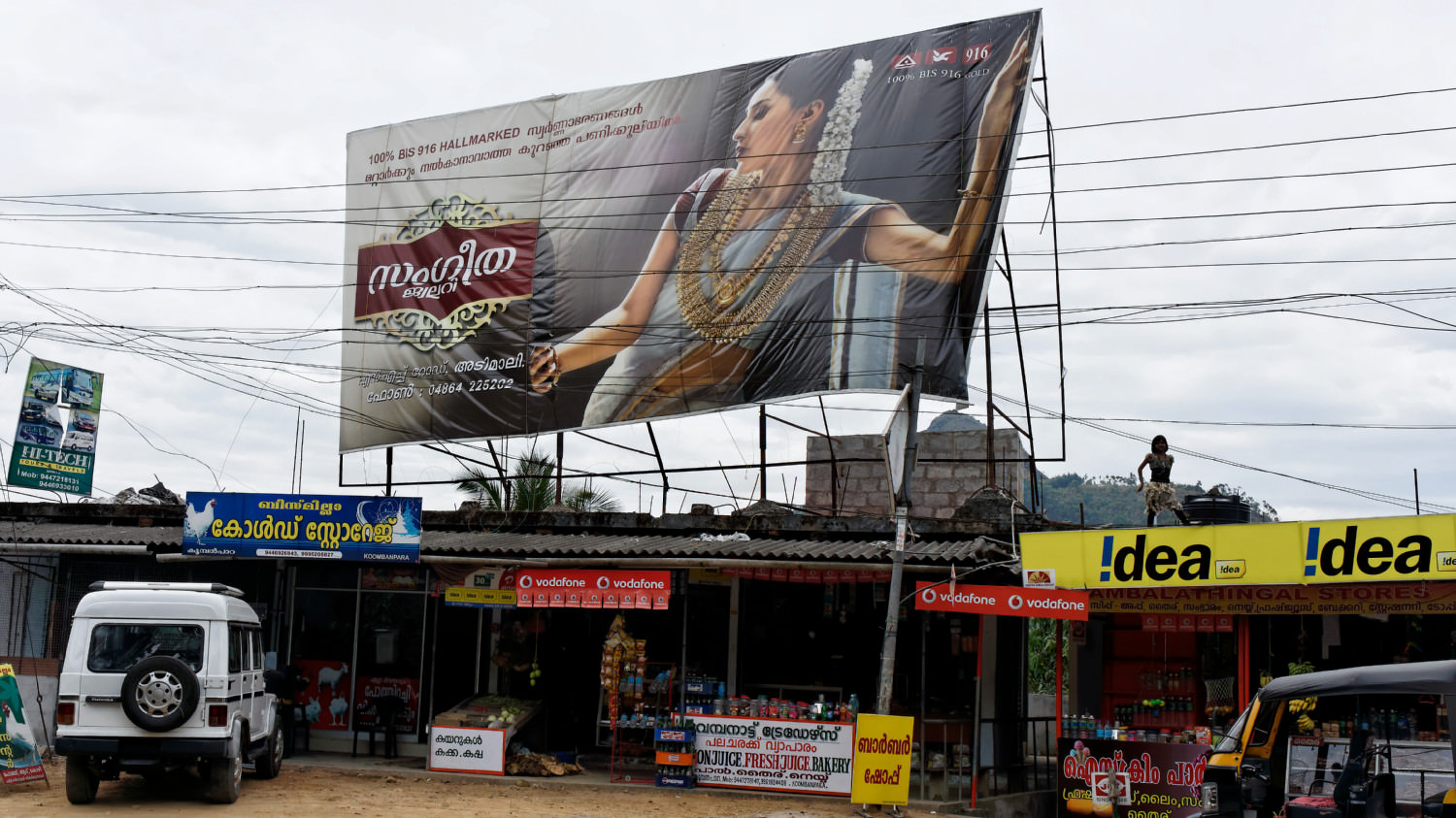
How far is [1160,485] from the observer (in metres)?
16.4

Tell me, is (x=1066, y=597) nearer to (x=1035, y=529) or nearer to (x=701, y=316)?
(x=1035, y=529)

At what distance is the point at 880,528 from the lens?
1758cm

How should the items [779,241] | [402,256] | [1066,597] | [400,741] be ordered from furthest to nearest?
[402,256], [779,241], [400,741], [1066,597]

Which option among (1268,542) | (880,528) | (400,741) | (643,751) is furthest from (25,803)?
(1268,542)

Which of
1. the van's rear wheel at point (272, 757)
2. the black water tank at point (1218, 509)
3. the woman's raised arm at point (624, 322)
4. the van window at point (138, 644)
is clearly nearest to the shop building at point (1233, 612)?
the black water tank at point (1218, 509)

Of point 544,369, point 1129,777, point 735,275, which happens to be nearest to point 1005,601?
point 1129,777

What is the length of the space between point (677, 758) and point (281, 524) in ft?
21.4

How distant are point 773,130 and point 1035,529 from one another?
8.60 metres

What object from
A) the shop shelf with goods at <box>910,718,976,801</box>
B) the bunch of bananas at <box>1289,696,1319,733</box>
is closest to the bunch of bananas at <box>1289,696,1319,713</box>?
the bunch of bananas at <box>1289,696,1319,733</box>

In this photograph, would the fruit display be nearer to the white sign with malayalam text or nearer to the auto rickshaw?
the white sign with malayalam text

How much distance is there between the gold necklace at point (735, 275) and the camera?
67.8 ft

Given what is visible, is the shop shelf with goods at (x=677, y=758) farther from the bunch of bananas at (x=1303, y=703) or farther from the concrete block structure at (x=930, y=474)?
the bunch of bananas at (x=1303, y=703)

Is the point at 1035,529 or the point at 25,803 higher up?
the point at 1035,529

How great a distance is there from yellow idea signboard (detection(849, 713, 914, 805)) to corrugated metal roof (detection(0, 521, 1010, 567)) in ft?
6.69
